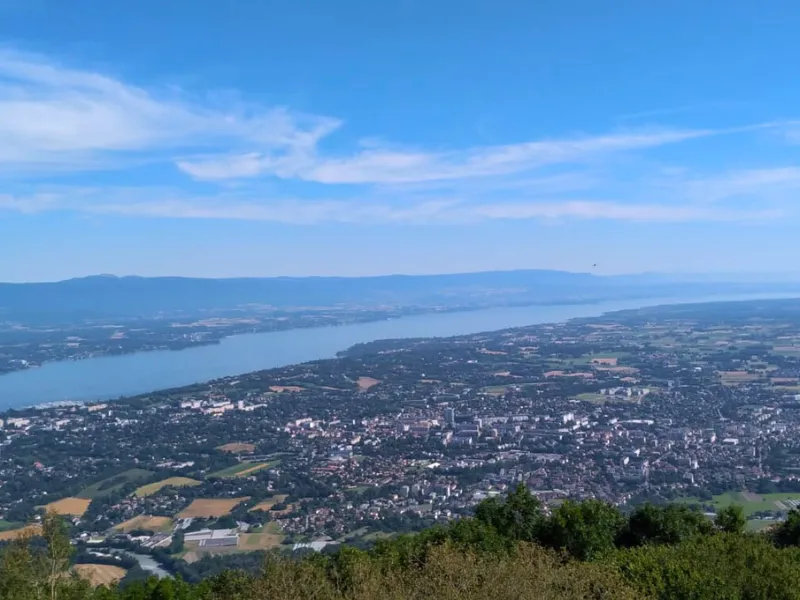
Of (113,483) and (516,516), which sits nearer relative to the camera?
(516,516)

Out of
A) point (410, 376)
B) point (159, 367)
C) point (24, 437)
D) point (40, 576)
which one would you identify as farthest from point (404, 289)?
point (40, 576)

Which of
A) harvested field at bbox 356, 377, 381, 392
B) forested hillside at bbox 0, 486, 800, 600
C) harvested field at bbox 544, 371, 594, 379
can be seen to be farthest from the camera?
harvested field at bbox 544, 371, 594, 379

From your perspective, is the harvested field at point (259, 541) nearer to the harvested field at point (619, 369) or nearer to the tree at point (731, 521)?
the tree at point (731, 521)

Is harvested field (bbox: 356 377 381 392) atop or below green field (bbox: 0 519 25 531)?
atop

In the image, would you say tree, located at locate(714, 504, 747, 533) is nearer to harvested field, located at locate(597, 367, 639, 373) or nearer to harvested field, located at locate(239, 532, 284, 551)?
harvested field, located at locate(239, 532, 284, 551)

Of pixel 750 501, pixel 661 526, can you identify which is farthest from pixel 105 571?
pixel 750 501

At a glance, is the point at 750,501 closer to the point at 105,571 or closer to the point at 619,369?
the point at 105,571

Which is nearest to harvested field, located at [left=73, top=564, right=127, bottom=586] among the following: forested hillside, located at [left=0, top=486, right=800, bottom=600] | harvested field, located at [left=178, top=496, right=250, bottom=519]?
forested hillside, located at [left=0, top=486, right=800, bottom=600]
